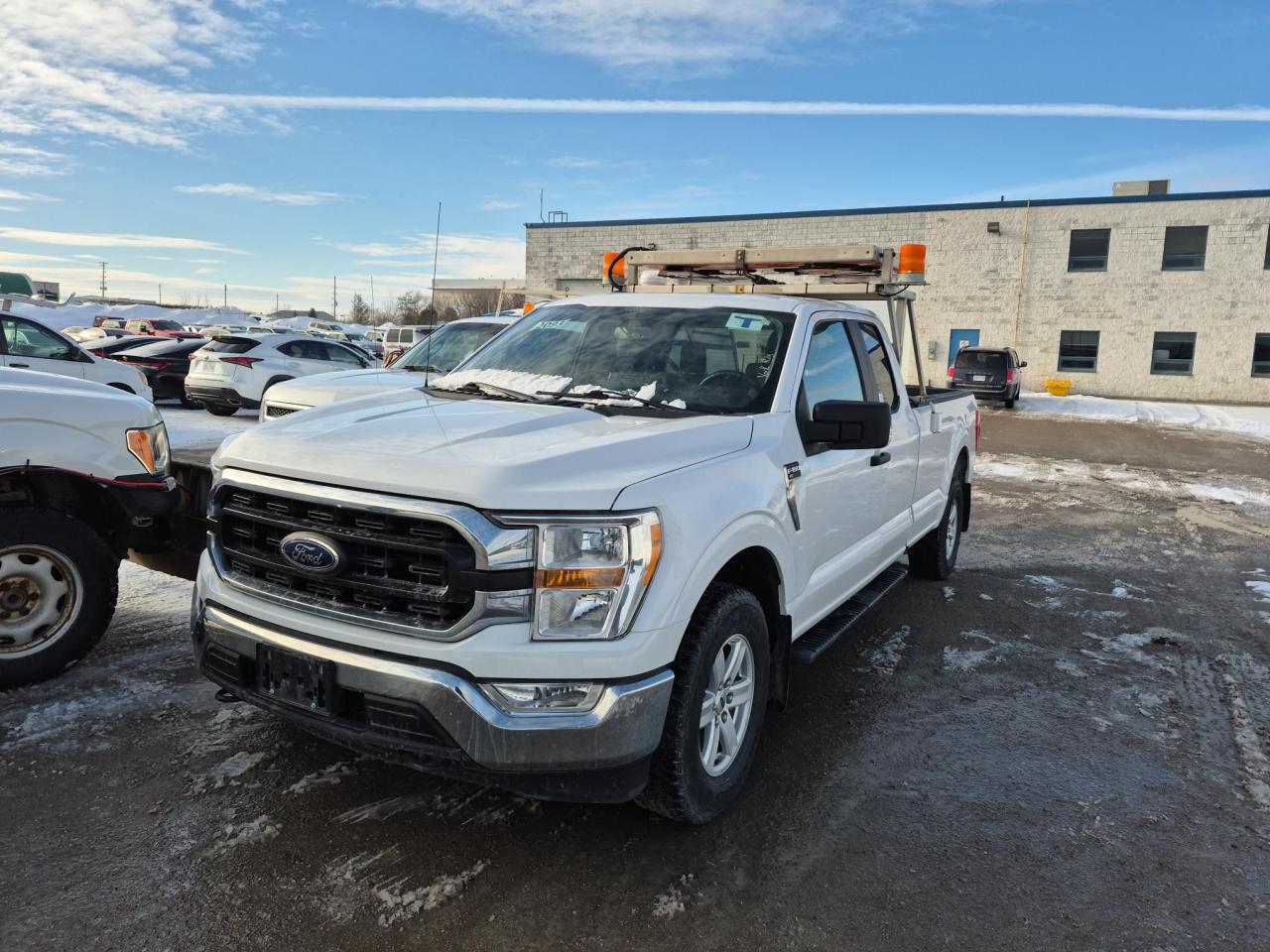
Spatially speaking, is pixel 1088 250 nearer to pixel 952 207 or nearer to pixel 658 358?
pixel 952 207

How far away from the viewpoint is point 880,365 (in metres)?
5.04

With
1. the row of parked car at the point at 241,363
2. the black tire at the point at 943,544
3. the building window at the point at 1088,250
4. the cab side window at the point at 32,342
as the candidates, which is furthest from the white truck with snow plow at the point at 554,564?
the building window at the point at 1088,250

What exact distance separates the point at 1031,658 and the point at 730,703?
2636 millimetres

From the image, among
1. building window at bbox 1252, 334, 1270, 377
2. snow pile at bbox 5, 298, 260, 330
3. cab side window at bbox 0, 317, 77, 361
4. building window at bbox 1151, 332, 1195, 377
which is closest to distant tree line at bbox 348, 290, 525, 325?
cab side window at bbox 0, 317, 77, 361

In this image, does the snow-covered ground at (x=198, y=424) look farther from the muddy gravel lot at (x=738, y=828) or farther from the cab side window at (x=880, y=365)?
the cab side window at (x=880, y=365)

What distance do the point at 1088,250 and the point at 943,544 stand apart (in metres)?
29.3

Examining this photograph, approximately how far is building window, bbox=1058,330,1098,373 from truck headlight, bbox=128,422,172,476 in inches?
1284

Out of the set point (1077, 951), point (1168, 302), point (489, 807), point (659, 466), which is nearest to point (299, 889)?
point (489, 807)

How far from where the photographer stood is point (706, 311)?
4207 mm

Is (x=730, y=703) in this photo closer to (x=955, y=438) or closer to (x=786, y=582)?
(x=786, y=582)

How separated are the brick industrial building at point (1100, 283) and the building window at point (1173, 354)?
3cm

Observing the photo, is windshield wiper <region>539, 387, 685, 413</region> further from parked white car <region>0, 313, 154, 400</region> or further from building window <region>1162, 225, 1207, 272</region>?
building window <region>1162, 225, 1207, 272</region>

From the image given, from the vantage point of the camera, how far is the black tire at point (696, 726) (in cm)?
283

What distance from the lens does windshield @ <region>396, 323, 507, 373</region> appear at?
9.86 metres
